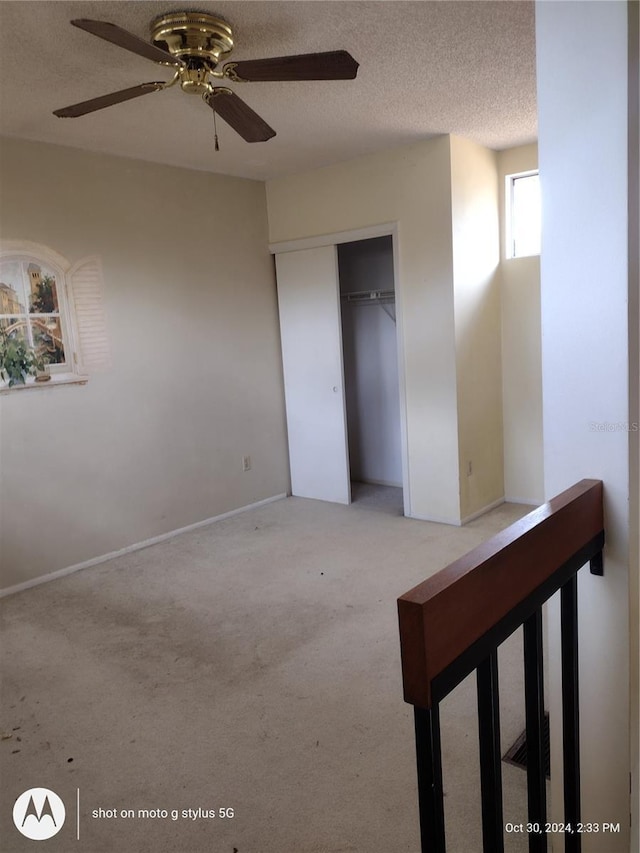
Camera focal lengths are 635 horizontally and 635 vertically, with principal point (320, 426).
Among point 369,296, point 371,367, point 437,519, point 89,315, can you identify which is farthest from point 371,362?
point 89,315

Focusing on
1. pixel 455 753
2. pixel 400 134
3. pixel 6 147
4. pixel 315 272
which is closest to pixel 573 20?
pixel 455 753

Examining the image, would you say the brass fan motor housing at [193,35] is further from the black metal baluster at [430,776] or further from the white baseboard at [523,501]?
the white baseboard at [523,501]

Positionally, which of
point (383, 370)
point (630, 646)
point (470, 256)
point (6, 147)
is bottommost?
point (630, 646)

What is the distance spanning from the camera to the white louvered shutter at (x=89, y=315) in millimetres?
3781

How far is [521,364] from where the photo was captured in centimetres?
450

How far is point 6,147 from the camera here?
343 centimetres

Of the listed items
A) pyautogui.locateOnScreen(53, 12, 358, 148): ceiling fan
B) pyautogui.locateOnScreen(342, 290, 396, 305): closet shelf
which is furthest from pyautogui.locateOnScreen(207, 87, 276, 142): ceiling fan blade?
pyautogui.locateOnScreen(342, 290, 396, 305): closet shelf

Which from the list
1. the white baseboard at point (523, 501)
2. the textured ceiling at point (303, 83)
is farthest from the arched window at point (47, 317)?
the white baseboard at point (523, 501)

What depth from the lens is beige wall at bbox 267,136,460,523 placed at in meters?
4.05

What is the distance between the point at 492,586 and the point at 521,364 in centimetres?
378

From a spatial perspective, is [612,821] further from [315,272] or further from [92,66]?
[315,272]

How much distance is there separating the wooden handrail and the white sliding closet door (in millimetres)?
3604

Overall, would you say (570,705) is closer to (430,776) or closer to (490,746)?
(490,746)

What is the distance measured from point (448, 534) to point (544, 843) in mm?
2873
